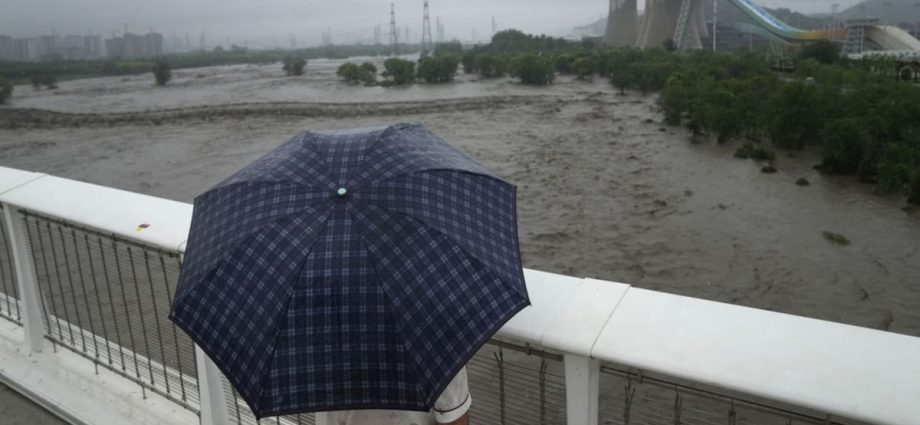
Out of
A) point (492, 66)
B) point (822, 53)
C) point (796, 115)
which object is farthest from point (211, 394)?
point (492, 66)

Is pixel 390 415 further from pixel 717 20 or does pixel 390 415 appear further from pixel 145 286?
pixel 717 20

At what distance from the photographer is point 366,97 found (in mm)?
18188

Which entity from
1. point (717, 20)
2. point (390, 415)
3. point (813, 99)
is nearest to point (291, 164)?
point (390, 415)

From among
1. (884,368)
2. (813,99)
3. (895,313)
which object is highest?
(884,368)

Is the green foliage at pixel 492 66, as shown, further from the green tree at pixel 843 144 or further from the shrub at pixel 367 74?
the green tree at pixel 843 144

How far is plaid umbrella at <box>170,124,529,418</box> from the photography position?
65 cm

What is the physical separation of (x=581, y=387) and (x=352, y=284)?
0.27 meters

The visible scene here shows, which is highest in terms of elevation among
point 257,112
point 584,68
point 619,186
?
point 584,68

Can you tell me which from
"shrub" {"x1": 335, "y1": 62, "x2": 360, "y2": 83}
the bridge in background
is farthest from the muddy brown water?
the bridge in background

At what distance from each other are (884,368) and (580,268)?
562cm

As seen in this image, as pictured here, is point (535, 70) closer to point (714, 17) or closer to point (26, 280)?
point (714, 17)

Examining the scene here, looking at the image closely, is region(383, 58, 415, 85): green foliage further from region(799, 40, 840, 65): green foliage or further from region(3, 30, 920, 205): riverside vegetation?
region(799, 40, 840, 65): green foliage

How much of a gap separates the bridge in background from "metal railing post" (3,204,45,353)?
25.5m

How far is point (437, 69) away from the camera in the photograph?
68.9 feet
